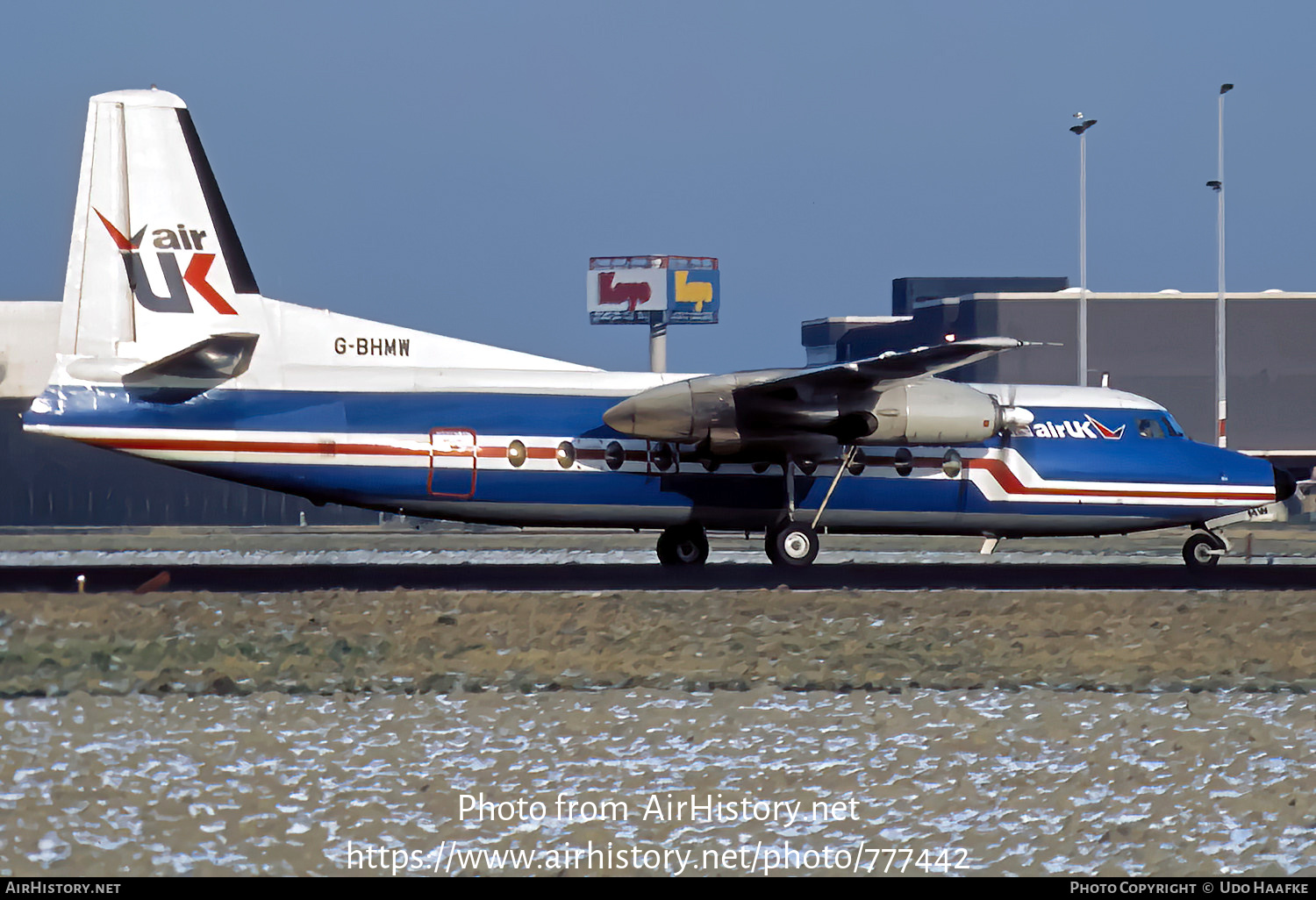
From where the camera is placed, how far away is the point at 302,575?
70.5 ft

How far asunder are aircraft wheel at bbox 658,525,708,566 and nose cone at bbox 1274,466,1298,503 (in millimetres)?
9745

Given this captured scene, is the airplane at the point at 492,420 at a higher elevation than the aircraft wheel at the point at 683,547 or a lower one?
higher

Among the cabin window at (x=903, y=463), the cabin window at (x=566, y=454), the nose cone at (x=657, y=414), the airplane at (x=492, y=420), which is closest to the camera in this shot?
the airplane at (x=492, y=420)

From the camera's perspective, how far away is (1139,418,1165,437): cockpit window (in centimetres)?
2503

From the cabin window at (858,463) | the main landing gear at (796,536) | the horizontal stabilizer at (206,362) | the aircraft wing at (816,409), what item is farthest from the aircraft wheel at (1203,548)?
the horizontal stabilizer at (206,362)

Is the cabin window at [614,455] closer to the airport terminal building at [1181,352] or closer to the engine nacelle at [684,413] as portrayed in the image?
the engine nacelle at [684,413]

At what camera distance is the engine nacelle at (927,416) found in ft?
74.8

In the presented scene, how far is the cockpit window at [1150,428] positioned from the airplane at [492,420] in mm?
759

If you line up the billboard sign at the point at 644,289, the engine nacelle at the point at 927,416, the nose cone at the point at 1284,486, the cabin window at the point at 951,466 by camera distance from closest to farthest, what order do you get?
the engine nacelle at the point at 927,416 → the cabin window at the point at 951,466 → the nose cone at the point at 1284,486 → the billboard sign at the point at 644,289

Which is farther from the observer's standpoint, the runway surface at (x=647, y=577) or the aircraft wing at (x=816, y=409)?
the aircraft wing at (x=816, y=409)

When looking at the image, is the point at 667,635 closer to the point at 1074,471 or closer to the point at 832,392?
the point at 832,392

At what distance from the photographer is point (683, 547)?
2470cm

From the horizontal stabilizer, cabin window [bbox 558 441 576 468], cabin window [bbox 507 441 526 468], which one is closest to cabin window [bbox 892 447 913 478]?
cabin window [bbox 558 441 576 468]

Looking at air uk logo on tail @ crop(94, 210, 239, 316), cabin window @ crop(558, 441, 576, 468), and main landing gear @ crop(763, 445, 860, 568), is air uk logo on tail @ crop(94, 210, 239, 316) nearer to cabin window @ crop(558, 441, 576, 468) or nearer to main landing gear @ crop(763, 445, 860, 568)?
cabin window @ crop(558, 441, 576, 468)
